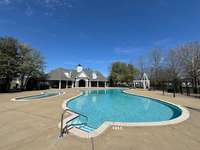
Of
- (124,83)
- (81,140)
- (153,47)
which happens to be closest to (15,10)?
(81,140)

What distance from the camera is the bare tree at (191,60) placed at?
23.4 meters

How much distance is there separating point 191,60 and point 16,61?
33.6 meters

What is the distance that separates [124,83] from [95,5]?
40.1m

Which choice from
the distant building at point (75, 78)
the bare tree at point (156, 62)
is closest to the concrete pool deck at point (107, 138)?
the distant building at point (75, 78)

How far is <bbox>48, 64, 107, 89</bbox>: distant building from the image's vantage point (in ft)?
118

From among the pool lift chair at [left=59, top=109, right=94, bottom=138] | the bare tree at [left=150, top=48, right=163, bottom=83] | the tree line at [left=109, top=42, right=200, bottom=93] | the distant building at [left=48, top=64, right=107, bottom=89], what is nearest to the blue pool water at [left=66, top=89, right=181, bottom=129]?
the pool lift chair at [left=59, top=109, right=94, bottom=138]

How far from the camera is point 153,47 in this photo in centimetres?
3719

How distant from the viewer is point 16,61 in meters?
23.6

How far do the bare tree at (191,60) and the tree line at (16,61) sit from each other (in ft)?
99.5

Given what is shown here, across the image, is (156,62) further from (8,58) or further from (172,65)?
(8,58)

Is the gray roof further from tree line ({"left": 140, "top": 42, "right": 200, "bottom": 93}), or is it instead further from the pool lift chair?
the pool lift chair

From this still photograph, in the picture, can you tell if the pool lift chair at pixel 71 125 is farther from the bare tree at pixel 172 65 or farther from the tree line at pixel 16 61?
the bare tree at pixel 172 65

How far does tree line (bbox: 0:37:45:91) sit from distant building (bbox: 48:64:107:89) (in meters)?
7.83

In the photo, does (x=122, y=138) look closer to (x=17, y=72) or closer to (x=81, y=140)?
(x=81, y=140)
